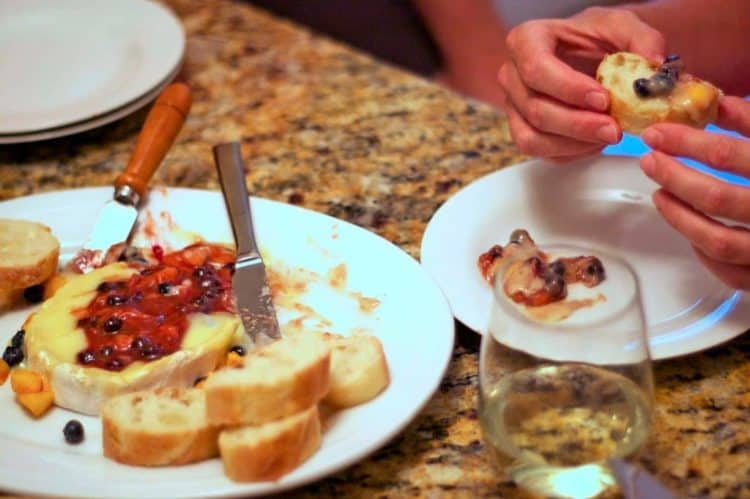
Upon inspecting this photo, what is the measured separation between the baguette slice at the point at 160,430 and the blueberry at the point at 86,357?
97 millimetres

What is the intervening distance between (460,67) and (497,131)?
897 millimetres

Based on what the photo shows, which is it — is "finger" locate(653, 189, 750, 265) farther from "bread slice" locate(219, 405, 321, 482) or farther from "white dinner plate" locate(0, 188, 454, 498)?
"bread slice" locate(219, 405, 321, 482)

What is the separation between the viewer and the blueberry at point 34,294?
4.57ft

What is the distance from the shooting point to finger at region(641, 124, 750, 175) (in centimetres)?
121

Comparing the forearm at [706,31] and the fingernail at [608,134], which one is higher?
the fingernail at [608,134]

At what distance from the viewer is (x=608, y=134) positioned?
1.34 m

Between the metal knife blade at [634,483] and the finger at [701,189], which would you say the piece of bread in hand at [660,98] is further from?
the metal knife blade at [634,483]

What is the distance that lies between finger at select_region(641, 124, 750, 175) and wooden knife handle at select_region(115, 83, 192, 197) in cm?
73

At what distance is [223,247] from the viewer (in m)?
1.48

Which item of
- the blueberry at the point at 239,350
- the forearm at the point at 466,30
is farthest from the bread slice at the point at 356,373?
the forearm at the point at 466,30

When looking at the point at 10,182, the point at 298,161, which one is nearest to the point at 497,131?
the point at 298,161

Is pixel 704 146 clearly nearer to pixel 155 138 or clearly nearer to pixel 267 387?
pixel 267 387

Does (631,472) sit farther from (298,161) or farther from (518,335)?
(298,161)

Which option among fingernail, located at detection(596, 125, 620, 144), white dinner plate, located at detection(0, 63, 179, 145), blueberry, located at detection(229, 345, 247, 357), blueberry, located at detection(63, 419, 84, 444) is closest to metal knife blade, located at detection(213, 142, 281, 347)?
blueberry, located at detection(229, 345, 247, 357)
